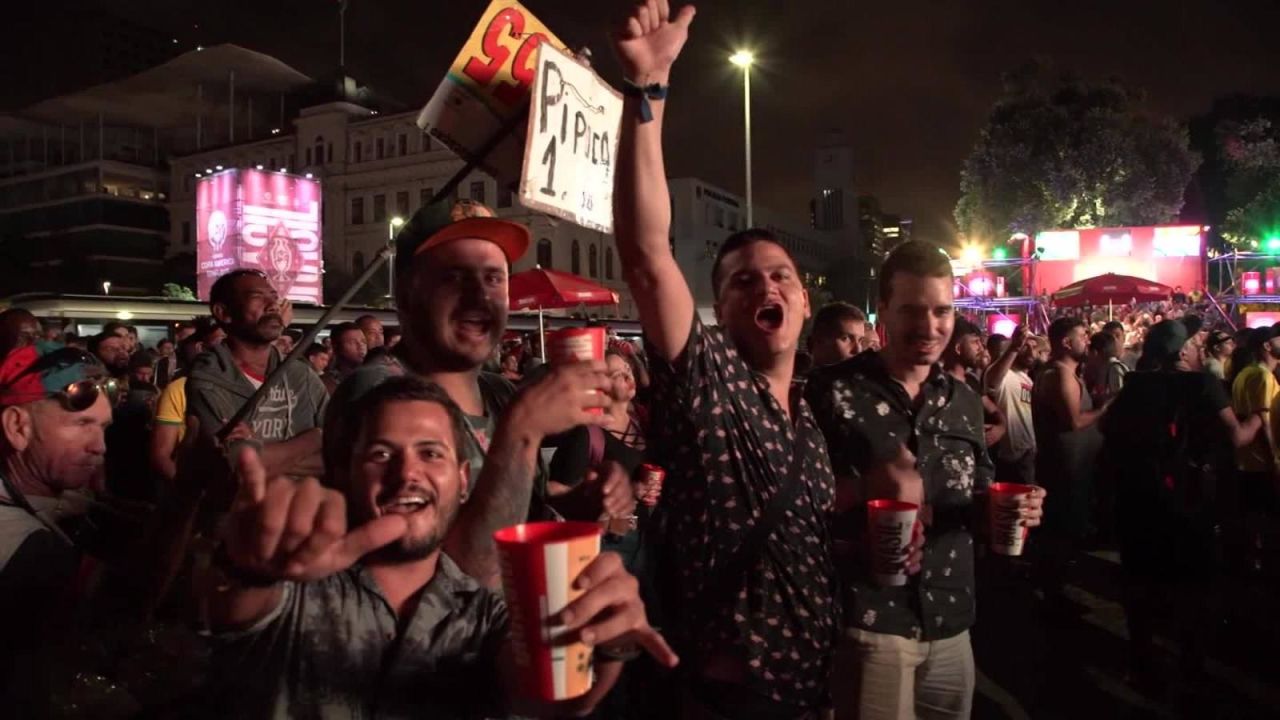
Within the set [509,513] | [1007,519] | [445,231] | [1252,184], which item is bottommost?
[1007,519]

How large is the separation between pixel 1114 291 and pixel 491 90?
1978 centimetres

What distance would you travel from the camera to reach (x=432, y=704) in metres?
1.83

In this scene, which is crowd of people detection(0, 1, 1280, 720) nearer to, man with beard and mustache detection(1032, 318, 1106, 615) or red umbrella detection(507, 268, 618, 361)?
man with beard and mustache detection(1032, 318, 1106, 615)

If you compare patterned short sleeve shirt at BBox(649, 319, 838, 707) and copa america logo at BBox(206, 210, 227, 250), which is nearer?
patterned short sleeve shirt at BBox(649, 319, 838, 707)

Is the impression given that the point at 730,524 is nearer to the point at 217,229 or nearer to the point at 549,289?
the point at 549,289

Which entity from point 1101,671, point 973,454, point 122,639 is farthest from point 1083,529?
point 122,639

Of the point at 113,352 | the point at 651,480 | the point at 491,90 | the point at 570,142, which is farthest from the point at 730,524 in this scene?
the point at 113,352

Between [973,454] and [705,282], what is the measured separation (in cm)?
5396

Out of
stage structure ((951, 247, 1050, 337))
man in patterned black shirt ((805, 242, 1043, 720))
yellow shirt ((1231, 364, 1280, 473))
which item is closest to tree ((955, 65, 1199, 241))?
stage structure ((951, 247, 1050, 337))

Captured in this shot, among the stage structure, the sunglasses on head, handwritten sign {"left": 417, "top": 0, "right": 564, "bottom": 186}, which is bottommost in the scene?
the sunglasses on head

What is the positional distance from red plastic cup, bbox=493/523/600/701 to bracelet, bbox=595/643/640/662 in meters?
0.05

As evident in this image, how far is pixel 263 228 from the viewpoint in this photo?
121 ft

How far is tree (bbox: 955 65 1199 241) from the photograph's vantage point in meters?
36.4

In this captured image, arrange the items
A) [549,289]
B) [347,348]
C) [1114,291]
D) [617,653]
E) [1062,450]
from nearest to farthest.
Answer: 1. [617,653]
2. [1062,450]
3. [347,348]
4. [549,289]
5. [1114,291]
